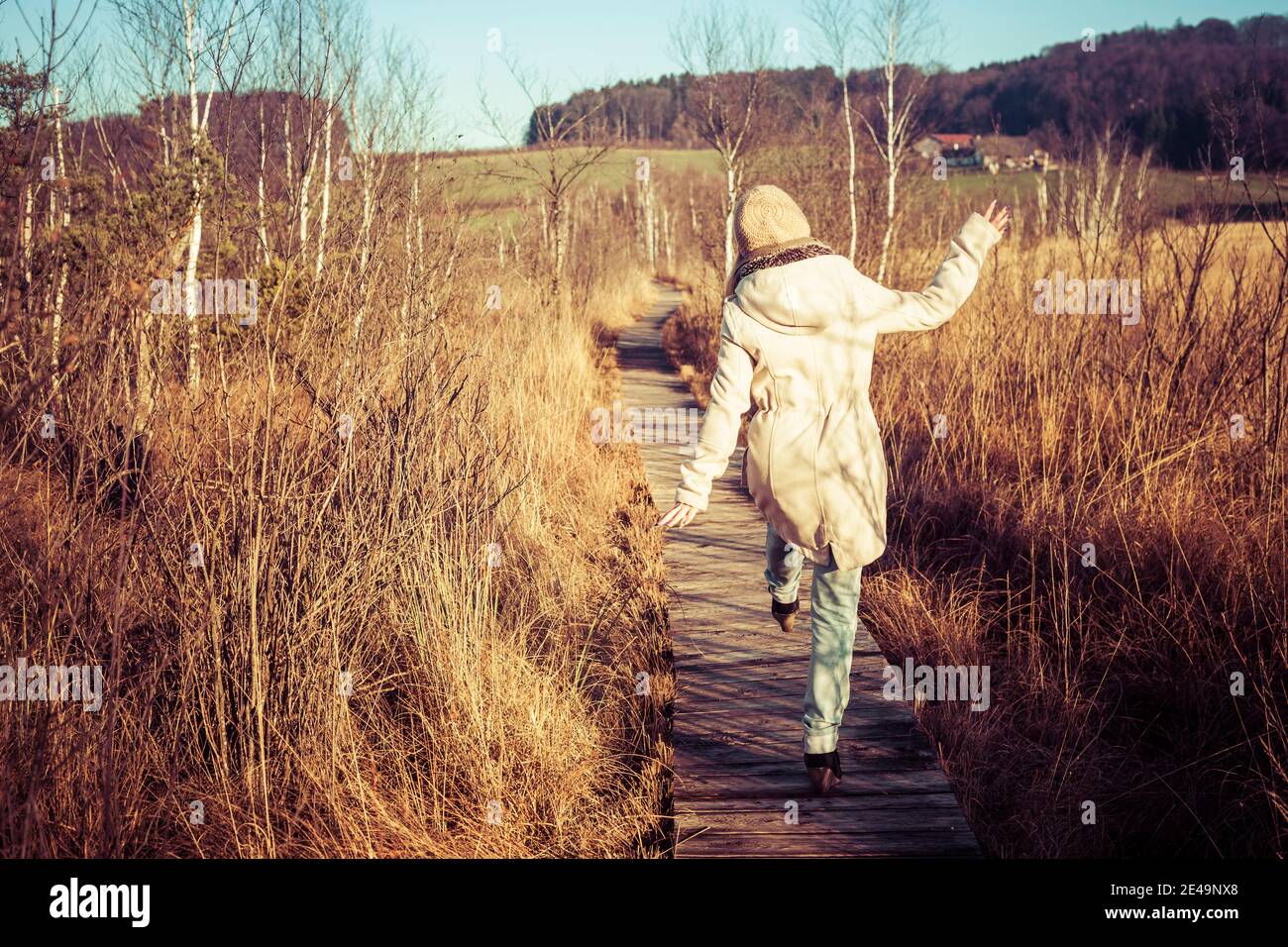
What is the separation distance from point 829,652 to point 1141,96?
914cm

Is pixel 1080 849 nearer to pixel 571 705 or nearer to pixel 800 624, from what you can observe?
pixel 800 624

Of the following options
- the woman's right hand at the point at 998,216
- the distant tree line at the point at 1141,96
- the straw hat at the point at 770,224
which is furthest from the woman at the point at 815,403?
the distant tree line at the point at 1141,96

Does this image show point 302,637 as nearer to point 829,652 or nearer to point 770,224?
point 829,652

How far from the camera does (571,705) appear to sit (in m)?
3.26

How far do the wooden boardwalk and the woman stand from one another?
0.52ft

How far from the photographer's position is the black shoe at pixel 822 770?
8.74 feet

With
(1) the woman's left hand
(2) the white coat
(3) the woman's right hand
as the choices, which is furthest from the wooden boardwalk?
(3) the woman's right hand

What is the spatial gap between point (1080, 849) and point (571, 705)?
67.6 inches

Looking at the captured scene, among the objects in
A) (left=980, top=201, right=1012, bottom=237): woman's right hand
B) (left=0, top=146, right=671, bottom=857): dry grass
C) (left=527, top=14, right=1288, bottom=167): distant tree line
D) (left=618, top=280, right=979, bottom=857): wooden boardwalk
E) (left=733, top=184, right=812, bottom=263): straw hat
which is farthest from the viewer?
(left=527, top=14, right=1288, bottom=167): distant tree line

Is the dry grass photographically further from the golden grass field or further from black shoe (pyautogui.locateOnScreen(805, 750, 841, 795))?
black shoe (pyautogui.locateOnScreen(805, 750, 841, 795))

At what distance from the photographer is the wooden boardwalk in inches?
98.8

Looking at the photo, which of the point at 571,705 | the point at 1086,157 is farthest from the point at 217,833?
the point at 1086,157

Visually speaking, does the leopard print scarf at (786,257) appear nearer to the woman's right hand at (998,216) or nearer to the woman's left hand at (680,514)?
the woman's right hand at (998,216)

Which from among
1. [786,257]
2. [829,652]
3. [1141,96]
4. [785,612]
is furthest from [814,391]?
[1141,96]
